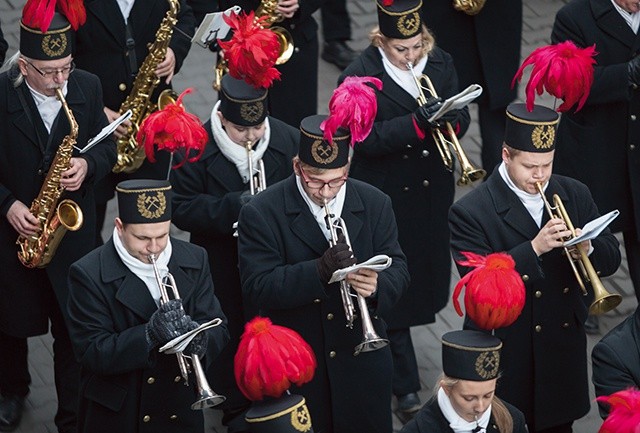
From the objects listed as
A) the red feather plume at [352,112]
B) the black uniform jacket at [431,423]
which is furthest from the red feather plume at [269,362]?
the red feather plume at [352,112]

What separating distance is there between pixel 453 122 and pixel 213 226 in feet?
5.69

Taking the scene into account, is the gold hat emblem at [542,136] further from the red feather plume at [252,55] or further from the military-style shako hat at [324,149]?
the red feather plume at [252,55]

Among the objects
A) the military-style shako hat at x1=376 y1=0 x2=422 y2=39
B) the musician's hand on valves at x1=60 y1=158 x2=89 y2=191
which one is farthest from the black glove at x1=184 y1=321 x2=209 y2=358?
the military-style shako hat at x1=376 y1=0 x2=422 y2=39

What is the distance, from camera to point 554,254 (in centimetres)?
920

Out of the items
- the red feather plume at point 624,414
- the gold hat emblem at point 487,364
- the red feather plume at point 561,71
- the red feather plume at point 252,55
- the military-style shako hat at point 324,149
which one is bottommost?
the red feather plume at point 624,414

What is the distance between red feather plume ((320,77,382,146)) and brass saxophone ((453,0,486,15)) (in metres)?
3.35

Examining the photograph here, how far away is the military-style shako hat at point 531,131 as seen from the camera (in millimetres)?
9094

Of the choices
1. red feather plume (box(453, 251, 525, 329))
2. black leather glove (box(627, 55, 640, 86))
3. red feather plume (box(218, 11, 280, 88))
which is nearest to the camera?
red feather plume (box(453, 251, 525, 329))

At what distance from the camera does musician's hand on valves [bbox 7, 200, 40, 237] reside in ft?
32.2

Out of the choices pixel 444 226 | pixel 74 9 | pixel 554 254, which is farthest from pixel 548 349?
pixel 74 9

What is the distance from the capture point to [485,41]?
1233 centimetres

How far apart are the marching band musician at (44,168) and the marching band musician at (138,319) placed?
1.24 metres

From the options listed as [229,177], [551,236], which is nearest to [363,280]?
[551,236]

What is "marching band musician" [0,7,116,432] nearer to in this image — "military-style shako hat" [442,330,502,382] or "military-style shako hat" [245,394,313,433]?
"military-style shako hat" [245,394,313,433]
